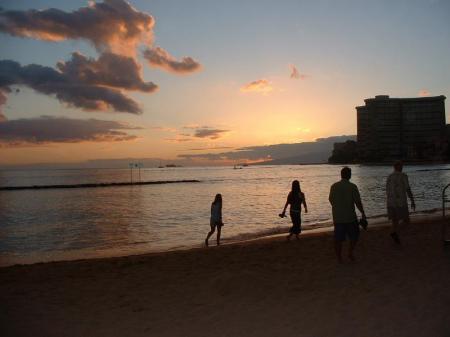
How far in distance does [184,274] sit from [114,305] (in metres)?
2.44

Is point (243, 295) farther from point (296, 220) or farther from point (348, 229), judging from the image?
point (296, 220)

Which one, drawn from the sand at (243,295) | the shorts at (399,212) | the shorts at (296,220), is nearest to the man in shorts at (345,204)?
the sand at (243,295)

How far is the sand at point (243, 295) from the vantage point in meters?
5.64

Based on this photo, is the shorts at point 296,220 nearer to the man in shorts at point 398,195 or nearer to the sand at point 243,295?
the sand at point 243,295

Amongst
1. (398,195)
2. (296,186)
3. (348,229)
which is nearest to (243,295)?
(348,229)

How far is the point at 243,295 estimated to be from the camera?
7207mm

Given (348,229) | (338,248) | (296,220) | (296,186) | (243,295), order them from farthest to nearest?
(296,220) < (296,186) < (338,248) < (348,229) < (243,295)

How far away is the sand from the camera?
18.5ft

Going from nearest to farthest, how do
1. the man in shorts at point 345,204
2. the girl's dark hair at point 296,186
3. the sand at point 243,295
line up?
the sand at point 243,295, the man in shorts at point 345,204, the girl's dark hair at point 296,186

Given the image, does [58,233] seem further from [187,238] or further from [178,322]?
[178,322]

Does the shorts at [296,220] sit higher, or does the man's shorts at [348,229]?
the man's shorts at [348,229]

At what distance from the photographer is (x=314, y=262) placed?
955 centimetres

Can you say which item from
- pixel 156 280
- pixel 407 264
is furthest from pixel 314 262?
pixel 156 280

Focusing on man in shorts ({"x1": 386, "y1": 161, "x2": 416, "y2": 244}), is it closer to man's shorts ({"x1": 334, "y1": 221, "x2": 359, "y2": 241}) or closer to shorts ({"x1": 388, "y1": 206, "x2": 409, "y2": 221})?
shorts ({"x1": 388, "y1": 206, "x2": 409, "y2": 221})
